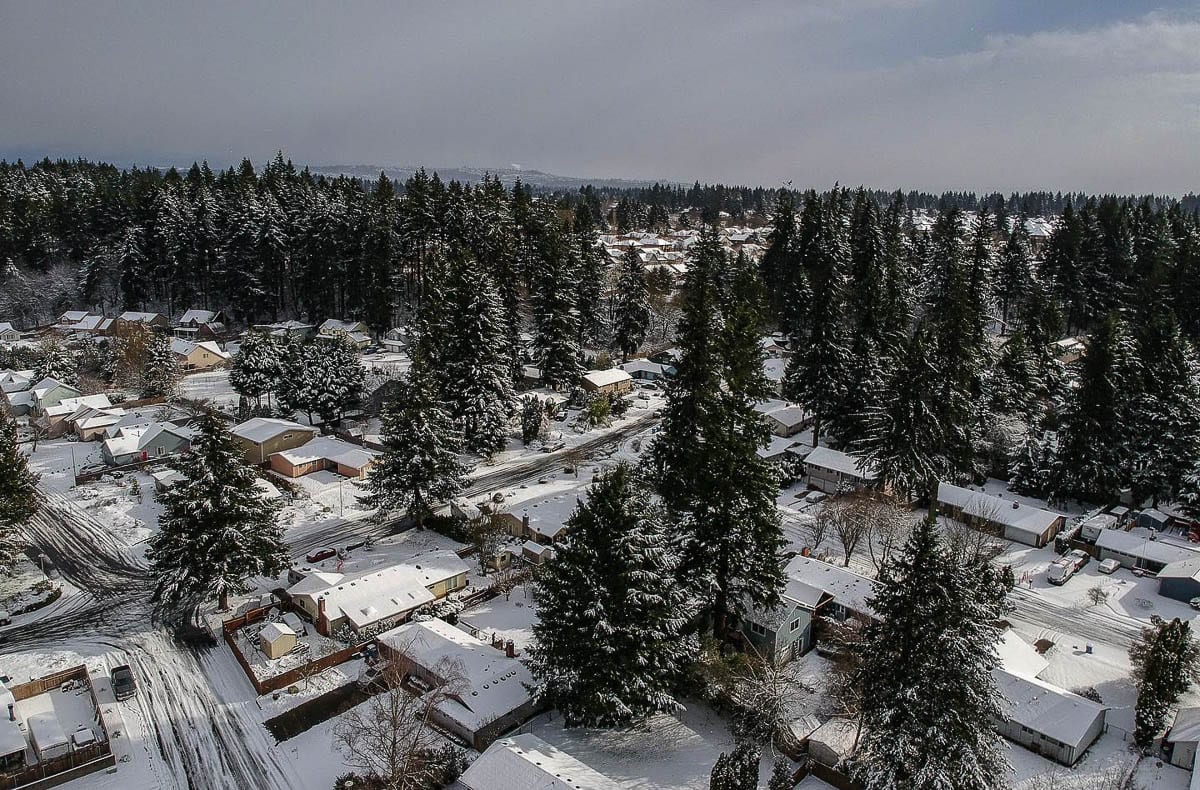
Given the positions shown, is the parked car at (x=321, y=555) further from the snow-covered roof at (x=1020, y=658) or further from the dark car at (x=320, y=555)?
the snow-covered roof at (x=1020, y=658)

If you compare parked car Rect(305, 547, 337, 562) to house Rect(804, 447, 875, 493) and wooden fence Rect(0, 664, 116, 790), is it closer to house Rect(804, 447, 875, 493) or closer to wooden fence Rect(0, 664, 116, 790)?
wooden fence Rect(0, 664, 116, 790)

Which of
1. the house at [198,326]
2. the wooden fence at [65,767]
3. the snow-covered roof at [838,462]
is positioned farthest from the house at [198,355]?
the snow-covered roof at [838,462]

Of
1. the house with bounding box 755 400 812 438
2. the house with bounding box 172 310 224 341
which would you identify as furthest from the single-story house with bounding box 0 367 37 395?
the house with bounding box 755 400 812 438

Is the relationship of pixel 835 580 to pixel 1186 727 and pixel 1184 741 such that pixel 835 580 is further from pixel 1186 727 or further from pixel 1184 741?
pixel 1184 741

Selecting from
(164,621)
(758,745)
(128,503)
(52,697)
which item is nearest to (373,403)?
(128,503)

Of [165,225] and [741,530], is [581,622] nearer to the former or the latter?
[741,530]

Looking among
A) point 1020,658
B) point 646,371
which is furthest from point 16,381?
point 1020,658
